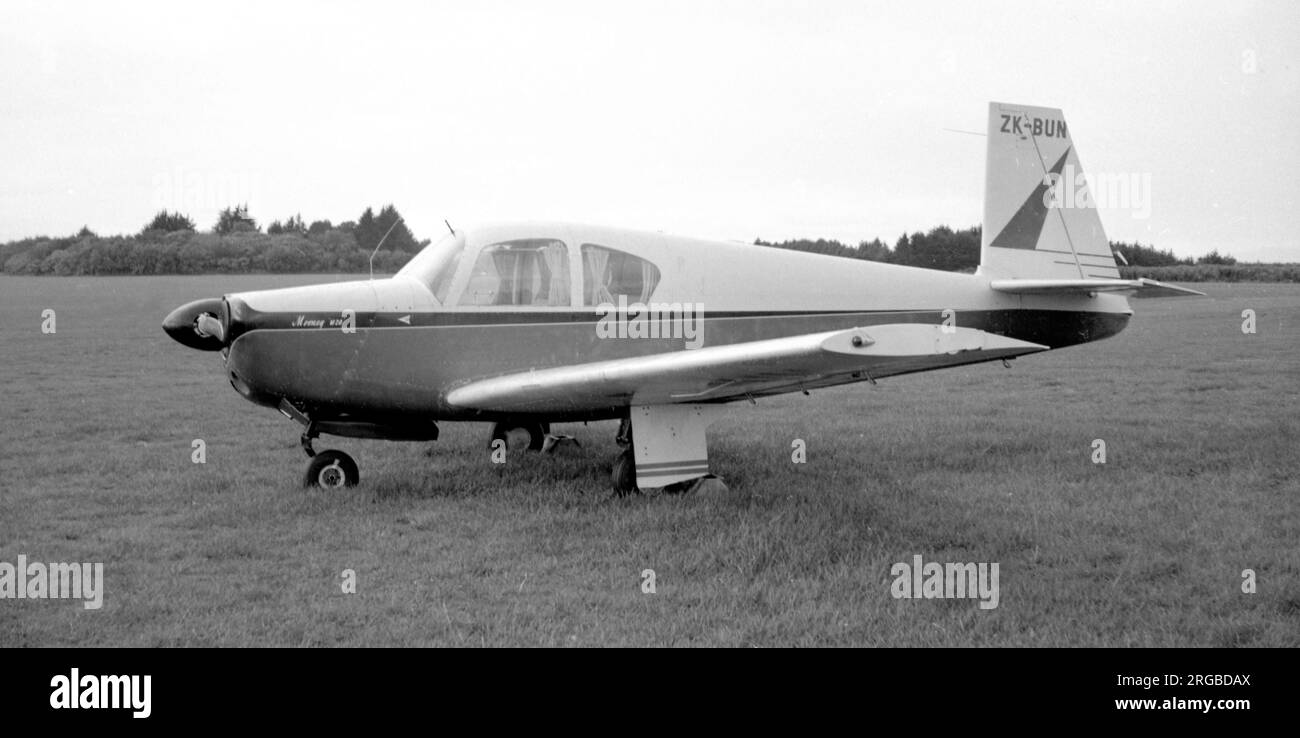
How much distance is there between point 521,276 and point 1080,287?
425 cm

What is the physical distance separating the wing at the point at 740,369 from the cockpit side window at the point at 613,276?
497mm

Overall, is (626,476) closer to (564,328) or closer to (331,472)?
(564,328)

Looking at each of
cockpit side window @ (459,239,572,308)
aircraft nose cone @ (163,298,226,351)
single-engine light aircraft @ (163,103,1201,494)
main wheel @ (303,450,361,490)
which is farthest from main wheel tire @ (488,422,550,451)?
aircraft nose cone @ (163,298,226,351)

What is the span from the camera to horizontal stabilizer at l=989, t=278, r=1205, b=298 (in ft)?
24.3

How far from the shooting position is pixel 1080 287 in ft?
24.7

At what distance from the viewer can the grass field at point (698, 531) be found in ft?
14.4

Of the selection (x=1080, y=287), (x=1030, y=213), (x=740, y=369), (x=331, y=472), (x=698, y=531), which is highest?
(x=1030, y=213)

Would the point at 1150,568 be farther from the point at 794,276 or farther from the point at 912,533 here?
the point at 794,276

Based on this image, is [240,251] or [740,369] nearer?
[740,369]

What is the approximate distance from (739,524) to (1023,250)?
3856mm

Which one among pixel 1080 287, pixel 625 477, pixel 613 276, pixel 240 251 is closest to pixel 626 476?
pixel 625 477

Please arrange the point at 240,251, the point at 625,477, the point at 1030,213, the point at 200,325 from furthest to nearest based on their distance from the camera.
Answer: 1. the point at 240,251
2. the point at 1030,213
3. the point at 625,477
4. the point at 200,325

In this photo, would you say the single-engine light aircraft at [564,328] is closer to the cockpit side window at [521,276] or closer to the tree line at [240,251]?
the cockpit side window at [521,276]

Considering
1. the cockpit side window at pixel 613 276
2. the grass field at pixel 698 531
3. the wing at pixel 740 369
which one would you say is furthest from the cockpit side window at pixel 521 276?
the grass field at pixel 698 531
